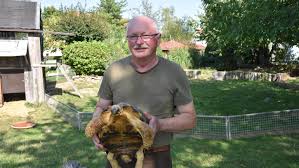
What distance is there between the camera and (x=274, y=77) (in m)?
24.6

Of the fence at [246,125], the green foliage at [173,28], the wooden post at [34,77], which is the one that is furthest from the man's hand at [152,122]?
the green foliage at [173,28]

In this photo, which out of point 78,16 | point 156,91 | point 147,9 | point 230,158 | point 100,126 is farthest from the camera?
point 147,9

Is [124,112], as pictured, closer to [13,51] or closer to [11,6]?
[13,51]

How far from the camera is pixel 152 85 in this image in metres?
3.11

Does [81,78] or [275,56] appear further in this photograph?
[275,56]

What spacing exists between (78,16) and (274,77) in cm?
1685

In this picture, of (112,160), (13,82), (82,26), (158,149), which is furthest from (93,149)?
(82,26)

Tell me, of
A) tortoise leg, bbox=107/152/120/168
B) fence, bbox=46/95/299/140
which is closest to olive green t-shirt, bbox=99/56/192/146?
tortoise leg, bbox=107/152/120/168

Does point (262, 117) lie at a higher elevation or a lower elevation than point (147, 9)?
lower

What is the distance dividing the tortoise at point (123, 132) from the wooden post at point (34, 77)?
14.0 m

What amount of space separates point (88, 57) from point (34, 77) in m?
9.06

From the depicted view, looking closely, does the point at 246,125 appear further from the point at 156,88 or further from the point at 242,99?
the point at 156,88

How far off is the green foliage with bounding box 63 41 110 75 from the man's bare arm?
22465 millimetres

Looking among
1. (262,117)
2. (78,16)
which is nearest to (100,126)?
(262,117)
